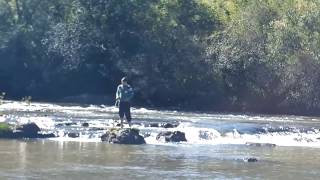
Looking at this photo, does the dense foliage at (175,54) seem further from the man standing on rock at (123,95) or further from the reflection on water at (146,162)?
the reflection on water at (146,162)

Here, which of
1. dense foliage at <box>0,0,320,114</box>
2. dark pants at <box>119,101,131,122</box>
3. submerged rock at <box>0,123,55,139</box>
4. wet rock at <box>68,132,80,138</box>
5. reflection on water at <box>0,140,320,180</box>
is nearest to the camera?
reflection on water at <box>0,140,320,180</box>

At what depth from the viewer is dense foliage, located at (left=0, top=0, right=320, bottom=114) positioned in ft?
176

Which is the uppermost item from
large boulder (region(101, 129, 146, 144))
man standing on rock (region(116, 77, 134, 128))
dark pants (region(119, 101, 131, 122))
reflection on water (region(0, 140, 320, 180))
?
man standing on rock (region(116, 77, 134, 128))

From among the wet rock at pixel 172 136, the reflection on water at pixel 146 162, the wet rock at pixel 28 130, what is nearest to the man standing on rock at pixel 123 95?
the wet rock at pixel 172 136

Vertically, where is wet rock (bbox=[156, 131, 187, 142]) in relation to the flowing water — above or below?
above

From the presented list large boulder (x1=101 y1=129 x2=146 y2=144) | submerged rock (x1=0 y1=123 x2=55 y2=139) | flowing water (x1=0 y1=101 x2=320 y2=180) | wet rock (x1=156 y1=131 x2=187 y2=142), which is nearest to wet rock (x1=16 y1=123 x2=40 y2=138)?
submerged rock (x1=0 y1=123 x2=55 y2=139)

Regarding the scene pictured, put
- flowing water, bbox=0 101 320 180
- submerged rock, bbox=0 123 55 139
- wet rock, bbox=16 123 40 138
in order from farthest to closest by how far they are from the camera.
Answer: wet rock, bbox=16 123 40 138
submerged rock, bbox=0 123 55 139
flowing water, bbox=0 101 320 180

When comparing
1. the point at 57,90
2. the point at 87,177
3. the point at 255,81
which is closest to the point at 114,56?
the point at 57,90

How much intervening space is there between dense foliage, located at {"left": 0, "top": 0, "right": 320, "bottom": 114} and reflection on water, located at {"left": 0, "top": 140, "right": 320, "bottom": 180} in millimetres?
29037

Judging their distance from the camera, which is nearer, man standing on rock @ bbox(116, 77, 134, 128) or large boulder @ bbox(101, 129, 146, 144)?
large boulder @ bbox(101, 129, 146, 144)

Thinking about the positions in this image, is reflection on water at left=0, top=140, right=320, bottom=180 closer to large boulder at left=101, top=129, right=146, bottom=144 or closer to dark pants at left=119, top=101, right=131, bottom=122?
large boulder at left=101, top=129, right=146, bottom=144

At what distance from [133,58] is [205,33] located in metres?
6.18

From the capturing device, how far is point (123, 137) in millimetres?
24641

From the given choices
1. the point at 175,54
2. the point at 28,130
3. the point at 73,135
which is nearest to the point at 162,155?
the point at 28,130
